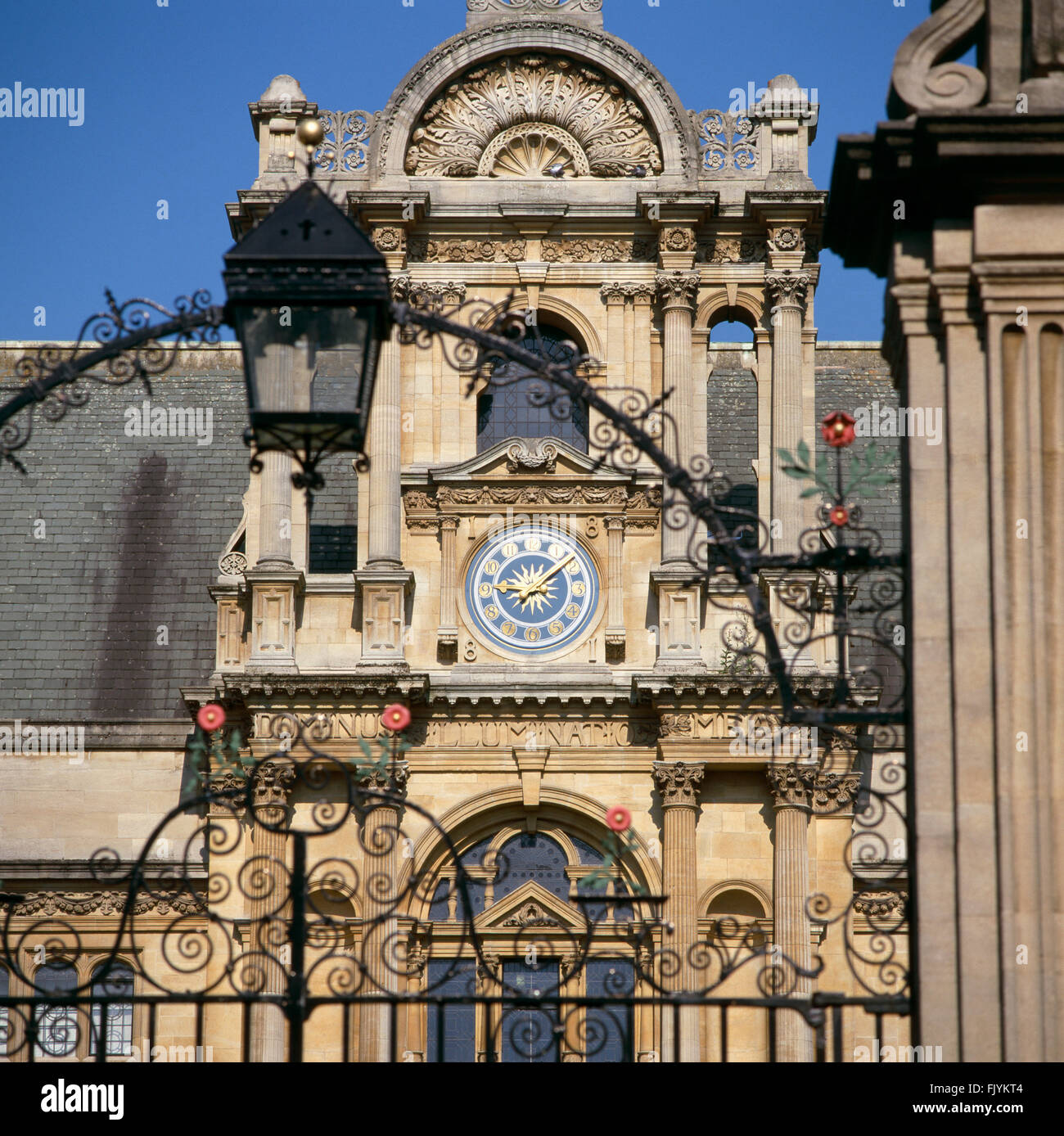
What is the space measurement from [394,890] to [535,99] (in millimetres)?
9452

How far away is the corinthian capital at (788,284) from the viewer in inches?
1104

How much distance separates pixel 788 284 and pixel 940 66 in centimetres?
1777

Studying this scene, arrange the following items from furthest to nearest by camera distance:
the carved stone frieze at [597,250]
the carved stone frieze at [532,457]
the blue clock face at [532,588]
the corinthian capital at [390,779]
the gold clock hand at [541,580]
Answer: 1. the carved stone frieze at [597,250]
2. the gold clock hand at [541,580]
3. the blue clock face at [532,588]
4. the carved stone frieze at [532,457]
5. the corinthian capital at [390,779]

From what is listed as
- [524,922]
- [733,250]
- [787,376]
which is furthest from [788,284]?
[524,922]

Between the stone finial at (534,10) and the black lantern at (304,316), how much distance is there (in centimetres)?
1898

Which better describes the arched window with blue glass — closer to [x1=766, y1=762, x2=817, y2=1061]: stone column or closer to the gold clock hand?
[x1=766, y1=762, x2=817, y2=1061]: stone column

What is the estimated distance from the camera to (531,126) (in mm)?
28719

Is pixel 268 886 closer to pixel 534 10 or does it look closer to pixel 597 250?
pixel 597 250

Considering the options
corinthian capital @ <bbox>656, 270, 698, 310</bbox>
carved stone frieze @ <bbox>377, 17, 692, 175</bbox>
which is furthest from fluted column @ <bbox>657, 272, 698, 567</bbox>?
carved stone frieze @ <bbox>377, 17, 692, 175</bbox>

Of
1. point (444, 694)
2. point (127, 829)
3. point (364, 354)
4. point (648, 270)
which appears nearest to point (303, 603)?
point (444, 694)

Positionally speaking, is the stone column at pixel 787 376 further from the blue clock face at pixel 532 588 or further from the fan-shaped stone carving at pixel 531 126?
the blue clock face at pixel 532 588

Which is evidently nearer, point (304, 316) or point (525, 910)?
point (304, 316)

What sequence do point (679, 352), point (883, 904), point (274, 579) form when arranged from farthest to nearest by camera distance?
1. point (679, 352)
2. point (274, 579)
3. point (883, 904)

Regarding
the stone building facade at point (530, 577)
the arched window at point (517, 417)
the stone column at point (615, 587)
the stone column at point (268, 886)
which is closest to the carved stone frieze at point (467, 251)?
the stone building facade at point (530, 577)
